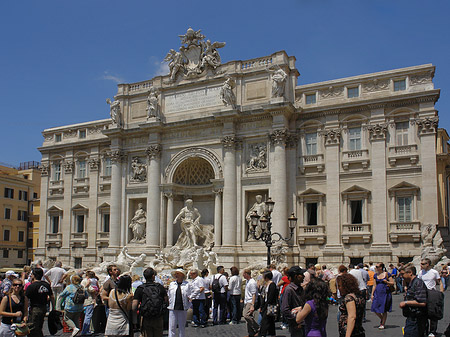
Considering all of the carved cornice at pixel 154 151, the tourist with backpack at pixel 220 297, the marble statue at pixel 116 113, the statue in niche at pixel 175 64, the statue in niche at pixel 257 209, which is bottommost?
the tourist with backpack at pixel 220 297

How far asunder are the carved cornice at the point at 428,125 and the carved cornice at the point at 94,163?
22.8 m

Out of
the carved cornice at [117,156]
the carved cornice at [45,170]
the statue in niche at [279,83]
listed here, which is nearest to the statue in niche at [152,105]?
the carved cornice at [117,156]

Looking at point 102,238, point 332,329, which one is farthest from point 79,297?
point 102,238

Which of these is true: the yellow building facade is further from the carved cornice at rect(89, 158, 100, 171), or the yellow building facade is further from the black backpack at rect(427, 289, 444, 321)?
the black backpack at rect(427, 289, 444, 321)

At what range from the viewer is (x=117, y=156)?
3528 centimetres

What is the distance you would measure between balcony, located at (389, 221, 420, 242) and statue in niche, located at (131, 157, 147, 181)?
16.8 meters

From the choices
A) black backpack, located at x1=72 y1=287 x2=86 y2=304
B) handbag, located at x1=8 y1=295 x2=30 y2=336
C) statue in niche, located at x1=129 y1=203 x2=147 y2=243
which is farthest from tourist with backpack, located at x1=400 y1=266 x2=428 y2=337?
statue in niche, located at x1=129 y1=203 x2=147 y2=243

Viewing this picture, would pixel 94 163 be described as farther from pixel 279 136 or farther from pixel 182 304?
pixel 182 304

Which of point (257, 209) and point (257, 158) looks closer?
point (257, 209)

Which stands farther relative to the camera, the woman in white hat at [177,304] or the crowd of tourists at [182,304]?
the woman in white hat at [177,304]

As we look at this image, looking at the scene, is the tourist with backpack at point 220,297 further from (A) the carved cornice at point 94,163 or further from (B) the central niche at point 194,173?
(A) the carved cornice at point 94,163

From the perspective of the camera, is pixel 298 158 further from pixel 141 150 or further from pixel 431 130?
pixel 141 150

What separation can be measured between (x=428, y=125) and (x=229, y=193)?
11999 millimetres

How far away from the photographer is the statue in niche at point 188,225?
3172 centimetres
